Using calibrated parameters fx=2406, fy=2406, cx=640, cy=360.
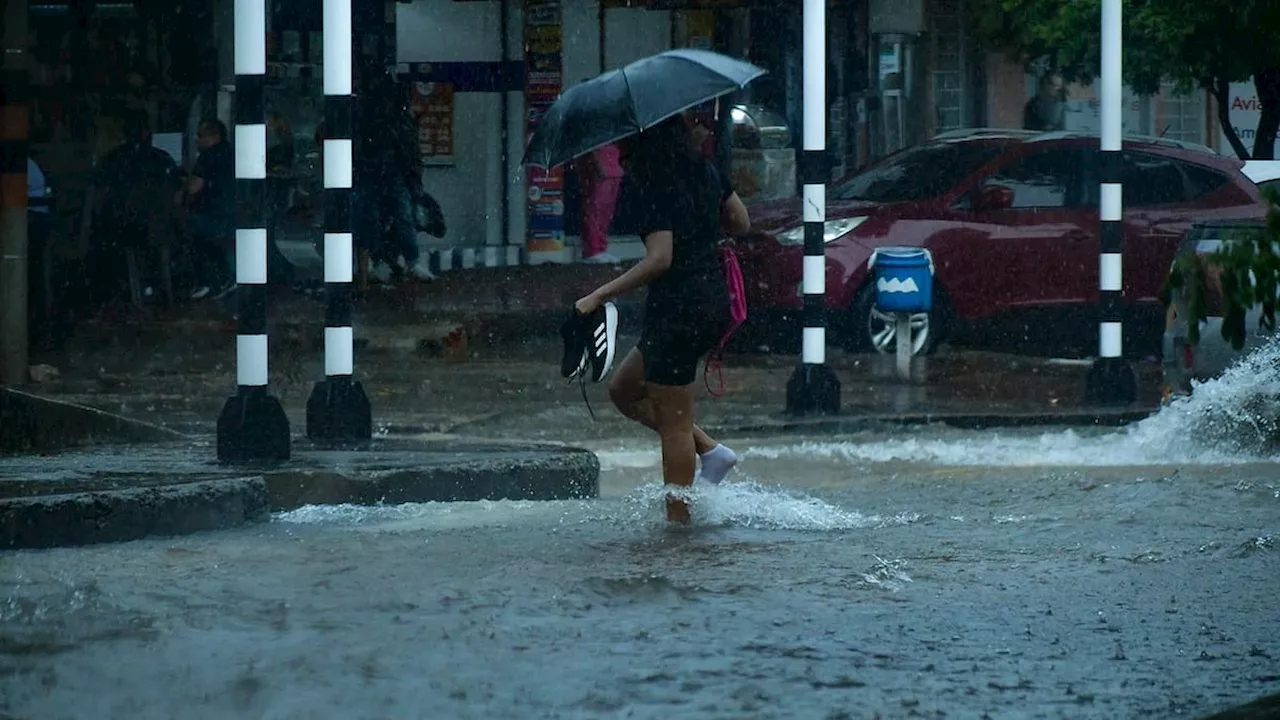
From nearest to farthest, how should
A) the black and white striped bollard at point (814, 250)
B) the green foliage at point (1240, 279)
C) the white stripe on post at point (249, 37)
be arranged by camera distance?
1. the green foliage at point (1240, 279)
2. the white stripe on post at point (249, 37)
3. the black and white striped bollard at point (814, 250)

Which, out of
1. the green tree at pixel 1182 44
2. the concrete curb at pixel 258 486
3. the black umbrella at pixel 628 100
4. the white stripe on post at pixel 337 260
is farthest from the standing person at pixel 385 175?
the black umbrella at pixel 628 100

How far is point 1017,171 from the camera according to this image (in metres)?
17.1

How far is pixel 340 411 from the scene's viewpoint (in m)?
10.6

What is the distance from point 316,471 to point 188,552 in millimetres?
1314

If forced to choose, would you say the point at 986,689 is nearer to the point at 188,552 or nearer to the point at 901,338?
the point at 188,552

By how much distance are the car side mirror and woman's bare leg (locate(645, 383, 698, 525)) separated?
8.58 meters

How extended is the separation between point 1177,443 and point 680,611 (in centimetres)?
571

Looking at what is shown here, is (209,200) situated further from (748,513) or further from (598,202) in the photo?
(748,513)

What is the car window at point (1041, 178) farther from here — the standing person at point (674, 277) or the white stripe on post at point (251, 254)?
the standing person at point (674, 277)

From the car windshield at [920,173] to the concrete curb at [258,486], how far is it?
736cm

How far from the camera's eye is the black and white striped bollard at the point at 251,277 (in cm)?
934

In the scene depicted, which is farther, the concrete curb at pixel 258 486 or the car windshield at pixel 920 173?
the car windshield at pixel 920 173

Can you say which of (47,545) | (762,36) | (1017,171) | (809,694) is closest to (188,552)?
(47,545)

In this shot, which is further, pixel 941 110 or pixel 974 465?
pixel 941 110
